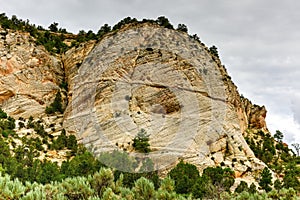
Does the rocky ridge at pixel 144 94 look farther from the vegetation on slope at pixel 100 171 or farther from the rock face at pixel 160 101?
the vegetation on slope at pixel 100 171

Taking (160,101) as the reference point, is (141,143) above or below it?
below

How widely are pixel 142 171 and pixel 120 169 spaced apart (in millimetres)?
1617

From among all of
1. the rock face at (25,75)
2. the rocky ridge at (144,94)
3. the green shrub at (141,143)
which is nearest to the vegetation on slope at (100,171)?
the green shrub at (141,143)

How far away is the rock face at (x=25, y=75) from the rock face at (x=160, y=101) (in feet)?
14.2

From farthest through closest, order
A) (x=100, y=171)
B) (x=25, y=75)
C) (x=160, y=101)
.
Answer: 1. (x=25, y=75)
2. (x=160, y=101)
3. (x=100, y=171)

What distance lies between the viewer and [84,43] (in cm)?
4791

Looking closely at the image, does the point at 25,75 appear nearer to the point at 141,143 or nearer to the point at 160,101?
the point at 160,101

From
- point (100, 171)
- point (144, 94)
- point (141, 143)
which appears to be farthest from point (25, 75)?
point (100, 171)

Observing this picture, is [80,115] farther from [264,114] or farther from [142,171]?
[264,114]

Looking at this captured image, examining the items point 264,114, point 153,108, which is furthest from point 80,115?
point 264,114

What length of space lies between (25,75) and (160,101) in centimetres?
1678

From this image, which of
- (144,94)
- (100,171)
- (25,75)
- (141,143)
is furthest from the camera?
(25,75)

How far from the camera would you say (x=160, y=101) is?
38.4m

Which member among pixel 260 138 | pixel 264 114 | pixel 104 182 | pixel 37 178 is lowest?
pixel 37 178
